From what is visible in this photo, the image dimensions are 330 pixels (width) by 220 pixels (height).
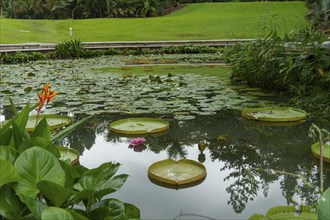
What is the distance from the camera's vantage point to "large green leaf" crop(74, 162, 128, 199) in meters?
1.51

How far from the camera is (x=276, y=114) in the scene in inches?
178

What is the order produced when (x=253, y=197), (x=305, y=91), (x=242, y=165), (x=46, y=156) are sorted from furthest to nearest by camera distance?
(x=305, y=91), (x=242, y=165), (x=253, y=197), (x=46, y=156)

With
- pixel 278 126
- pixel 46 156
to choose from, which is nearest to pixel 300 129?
pixel 278 126

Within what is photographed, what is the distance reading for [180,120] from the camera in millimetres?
4680

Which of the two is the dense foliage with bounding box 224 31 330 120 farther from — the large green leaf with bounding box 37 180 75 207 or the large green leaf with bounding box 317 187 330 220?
the large green leaf with bounding box 37 180 75 207

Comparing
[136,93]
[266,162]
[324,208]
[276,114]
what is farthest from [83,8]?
[324,208]

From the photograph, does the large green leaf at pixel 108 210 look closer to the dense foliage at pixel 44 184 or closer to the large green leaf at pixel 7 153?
the dense foliage at pixel 44 184

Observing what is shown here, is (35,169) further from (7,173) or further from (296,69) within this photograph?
(296,69)

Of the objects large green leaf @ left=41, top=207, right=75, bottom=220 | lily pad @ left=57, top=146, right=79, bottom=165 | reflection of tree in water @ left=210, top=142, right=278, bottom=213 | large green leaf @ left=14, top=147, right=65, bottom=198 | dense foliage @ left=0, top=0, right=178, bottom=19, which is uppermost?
dense foliage @ left=0, top=0, right=178, bottom=19

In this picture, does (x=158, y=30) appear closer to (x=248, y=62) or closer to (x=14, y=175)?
(x=248, y=62)

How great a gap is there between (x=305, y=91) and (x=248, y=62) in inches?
61.3

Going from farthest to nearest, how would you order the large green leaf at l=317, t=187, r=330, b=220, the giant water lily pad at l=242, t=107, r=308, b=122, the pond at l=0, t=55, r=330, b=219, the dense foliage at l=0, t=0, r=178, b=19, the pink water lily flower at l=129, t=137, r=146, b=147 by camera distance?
the dense foliage at l=0, t=0, r=178, b=19 → the giant water lily pad at l=242, t=107, r=308, b=122 → the pink water lily flower at l=129, t=137, r=146, b=147 → the pond at l=0, t=55, r=330, b=219 → the large green leaf at l=317, t=187, r=330, b=220

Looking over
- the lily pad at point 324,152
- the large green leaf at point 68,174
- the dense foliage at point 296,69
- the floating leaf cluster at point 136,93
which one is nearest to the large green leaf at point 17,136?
the large green leaf at point 68,174

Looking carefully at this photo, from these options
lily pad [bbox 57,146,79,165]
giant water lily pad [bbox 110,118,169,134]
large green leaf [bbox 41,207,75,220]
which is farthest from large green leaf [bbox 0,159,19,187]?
giant water lily pad [bbox 110,118,169,134]
